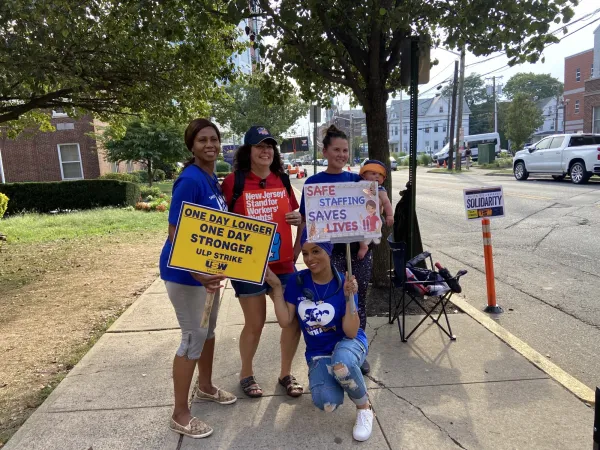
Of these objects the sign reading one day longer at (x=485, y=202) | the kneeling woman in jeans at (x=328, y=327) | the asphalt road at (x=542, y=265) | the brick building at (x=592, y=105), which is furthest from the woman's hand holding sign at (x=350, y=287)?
the brick building at (x=592, y=105)

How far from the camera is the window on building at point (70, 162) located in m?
20.9

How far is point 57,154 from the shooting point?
20766 millimetres

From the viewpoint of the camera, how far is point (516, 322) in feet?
14.5

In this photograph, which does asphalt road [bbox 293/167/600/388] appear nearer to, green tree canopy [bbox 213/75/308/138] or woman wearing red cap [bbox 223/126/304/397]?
woman wearing red cap [bbox 223/126/304/397]

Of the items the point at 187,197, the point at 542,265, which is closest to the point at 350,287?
the point at 187,197

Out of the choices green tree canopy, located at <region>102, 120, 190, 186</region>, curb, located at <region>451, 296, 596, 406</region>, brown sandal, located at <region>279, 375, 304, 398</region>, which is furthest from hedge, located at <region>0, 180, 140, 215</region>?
brown sandal, located at <region>279, 375, 304, 398</region>

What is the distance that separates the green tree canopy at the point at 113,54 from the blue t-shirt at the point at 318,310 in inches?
122

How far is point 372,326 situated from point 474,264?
3.33 metres

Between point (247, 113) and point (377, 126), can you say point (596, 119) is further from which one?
point (377, 126)

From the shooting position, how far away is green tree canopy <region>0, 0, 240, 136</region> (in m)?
4.89

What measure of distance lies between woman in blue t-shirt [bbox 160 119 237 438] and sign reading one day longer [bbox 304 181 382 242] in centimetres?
58

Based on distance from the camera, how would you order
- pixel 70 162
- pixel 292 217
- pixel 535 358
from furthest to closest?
pixel 70 162 → pixel 535 358 → pixel 292 217

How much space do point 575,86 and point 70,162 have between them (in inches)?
1861

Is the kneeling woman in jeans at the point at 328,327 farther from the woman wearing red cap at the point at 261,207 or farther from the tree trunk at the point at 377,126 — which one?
the tree trunk at the point at 377,126
